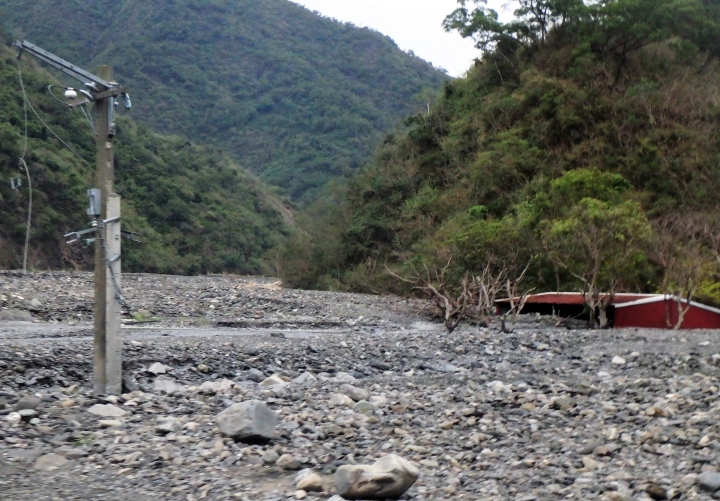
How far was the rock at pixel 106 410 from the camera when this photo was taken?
7453 mm

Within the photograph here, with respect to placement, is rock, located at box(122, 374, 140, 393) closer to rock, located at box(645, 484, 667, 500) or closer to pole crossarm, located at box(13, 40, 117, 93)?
pole crossarm, located at box(13, 40, 117, 93)

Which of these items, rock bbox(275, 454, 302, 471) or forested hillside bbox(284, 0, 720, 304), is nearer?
rock bbox(275, 454, 302, 471)

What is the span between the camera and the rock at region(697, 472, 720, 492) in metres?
5.28

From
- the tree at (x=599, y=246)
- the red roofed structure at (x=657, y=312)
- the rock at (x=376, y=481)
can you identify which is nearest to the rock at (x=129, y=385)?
the rock at (x=376, y=481)

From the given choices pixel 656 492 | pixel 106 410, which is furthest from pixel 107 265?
pixel 656 492

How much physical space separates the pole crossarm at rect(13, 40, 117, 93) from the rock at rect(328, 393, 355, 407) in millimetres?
3695

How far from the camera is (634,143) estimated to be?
3631 cm

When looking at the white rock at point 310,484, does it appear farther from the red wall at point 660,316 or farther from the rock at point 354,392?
the red wall at point 660,316

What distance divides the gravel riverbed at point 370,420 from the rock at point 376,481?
161 mm

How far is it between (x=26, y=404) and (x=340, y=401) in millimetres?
2853

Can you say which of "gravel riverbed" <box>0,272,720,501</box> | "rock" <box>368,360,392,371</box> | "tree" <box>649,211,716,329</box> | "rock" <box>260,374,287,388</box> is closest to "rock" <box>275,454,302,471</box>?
"gravel riverbed" <box>0,272,720,501</box>

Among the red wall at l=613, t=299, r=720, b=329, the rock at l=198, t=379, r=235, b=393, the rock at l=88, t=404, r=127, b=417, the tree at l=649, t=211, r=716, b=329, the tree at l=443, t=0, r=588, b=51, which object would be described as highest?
the tree at l=443, t=0, r=588, b=51

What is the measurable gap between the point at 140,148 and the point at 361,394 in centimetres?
5370

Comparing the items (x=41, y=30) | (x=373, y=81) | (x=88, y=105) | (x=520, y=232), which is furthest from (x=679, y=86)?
(x=41, y=30)
